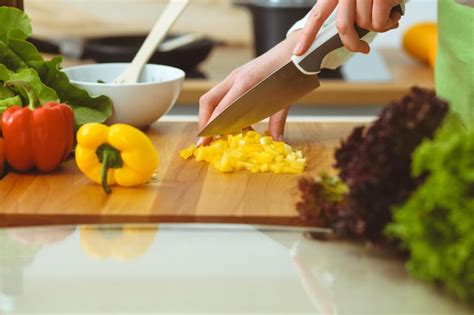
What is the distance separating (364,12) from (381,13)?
3cm

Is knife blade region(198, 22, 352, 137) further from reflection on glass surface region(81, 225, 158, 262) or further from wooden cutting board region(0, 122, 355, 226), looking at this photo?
reflection on glass surface region(81, 225, 158, 262)

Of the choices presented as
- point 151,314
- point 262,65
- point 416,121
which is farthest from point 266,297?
point 262,65

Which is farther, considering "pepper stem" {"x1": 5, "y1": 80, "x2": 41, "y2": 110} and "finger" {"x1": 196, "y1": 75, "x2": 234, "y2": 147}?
"finger" {"x1": 196, "y1": 75, "x2": 234, "y2": 147}

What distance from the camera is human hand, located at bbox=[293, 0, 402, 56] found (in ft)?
4.96

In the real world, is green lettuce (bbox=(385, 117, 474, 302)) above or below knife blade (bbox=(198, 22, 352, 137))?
above

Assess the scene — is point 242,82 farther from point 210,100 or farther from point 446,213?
point 446,213

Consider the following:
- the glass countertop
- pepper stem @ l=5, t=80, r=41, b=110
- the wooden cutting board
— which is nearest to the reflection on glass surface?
the glass countertop

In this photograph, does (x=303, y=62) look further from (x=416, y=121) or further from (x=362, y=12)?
(x=416, y=121)

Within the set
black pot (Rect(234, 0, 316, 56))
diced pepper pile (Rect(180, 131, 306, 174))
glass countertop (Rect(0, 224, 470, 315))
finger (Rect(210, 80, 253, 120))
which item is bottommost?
black pot (Rect(234, 0, 316, 56))

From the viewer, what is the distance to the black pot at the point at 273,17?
8.89 ft

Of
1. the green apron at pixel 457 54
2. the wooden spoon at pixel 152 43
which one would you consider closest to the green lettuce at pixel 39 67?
the wooden spoon at pixel 152 43

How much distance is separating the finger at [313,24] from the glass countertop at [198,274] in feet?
1.55

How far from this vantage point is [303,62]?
1574 mm

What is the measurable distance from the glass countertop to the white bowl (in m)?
0.59
